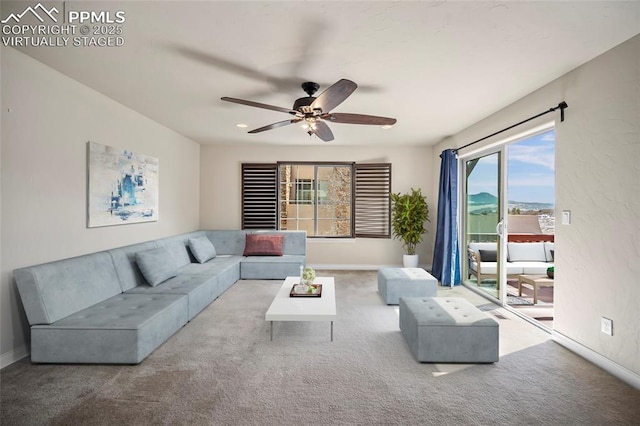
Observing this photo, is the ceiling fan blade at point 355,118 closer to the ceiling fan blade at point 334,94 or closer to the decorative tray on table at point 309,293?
the ceiling fan blade at point 334,94

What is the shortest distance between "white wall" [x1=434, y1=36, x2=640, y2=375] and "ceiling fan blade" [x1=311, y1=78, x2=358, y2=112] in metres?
2.02

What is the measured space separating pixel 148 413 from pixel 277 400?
80cm

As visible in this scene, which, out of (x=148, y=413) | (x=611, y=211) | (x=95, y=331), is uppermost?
(x=611, y=211)

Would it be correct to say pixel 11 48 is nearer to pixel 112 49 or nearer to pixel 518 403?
pixel 112 49

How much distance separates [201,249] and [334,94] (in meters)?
3.67

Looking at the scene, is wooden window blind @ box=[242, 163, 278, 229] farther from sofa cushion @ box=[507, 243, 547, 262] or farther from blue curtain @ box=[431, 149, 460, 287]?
sofa cushion @ box=[507, 243, 547, 262]

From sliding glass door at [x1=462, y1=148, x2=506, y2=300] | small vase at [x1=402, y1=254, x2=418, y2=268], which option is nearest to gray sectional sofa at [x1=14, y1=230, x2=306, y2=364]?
small vase at [x1=402, y1=254, x2=418, y2=268]

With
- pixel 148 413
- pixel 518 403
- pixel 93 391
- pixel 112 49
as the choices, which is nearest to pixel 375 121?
pixel 112 49

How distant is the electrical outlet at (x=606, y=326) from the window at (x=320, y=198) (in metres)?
4.01

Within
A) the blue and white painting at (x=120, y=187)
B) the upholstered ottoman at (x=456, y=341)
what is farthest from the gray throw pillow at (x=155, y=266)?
the upholstered ottoman at (x=456, y=341)

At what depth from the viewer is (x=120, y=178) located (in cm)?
378

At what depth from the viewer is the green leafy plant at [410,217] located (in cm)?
592

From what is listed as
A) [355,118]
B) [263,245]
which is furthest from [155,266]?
[355,118]

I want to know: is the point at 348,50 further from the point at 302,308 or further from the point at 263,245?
the point at 263,245
